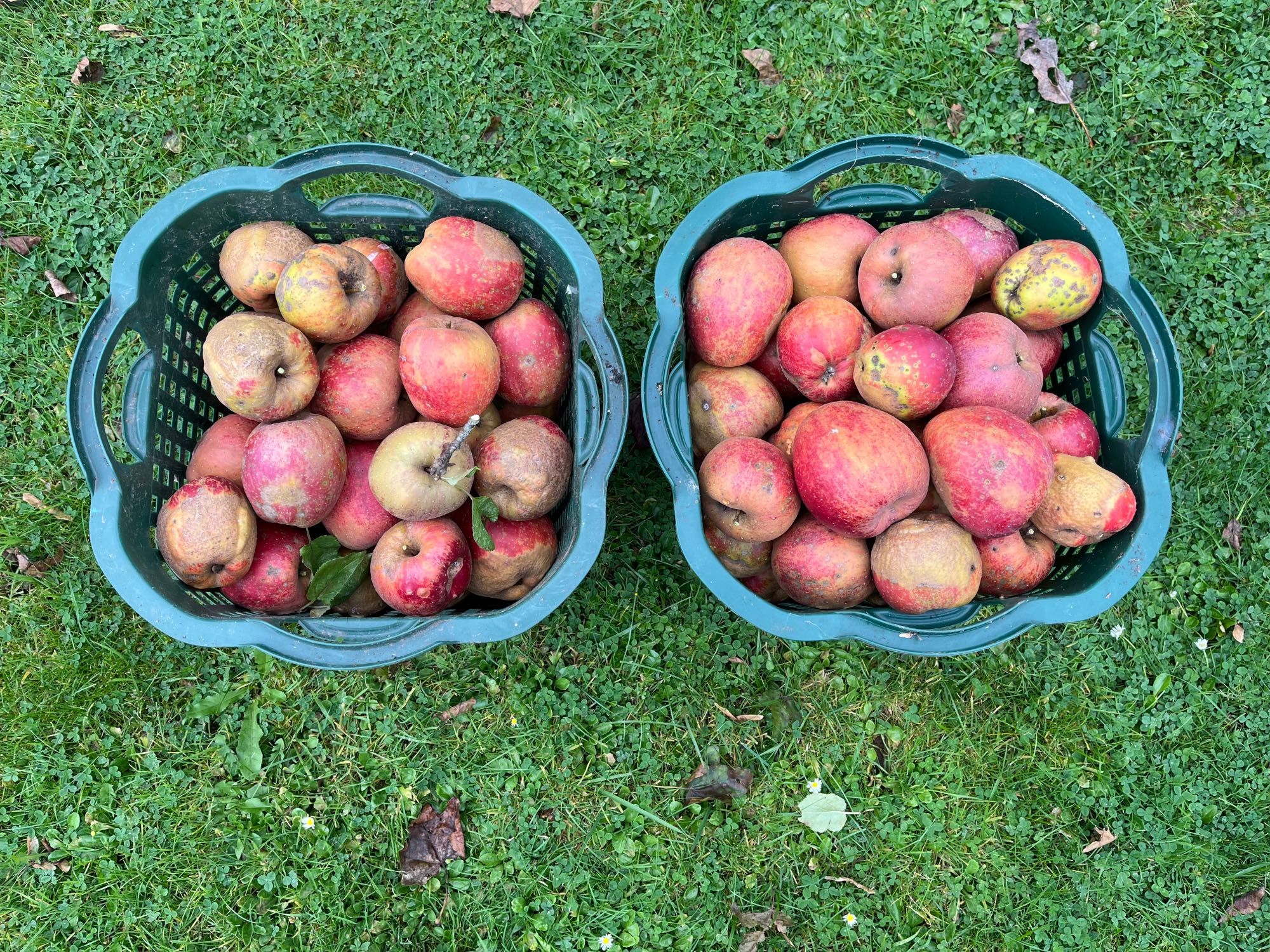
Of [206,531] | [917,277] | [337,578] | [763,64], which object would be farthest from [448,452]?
[763,64]

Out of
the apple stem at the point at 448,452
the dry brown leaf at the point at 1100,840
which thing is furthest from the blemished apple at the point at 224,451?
the dry brown leaf at the point at 1100,840

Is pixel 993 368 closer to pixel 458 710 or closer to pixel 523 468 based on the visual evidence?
pixel 523 468

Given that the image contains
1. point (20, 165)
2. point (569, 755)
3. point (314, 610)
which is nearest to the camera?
point (314, 610)

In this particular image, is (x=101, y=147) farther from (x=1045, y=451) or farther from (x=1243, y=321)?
(x=1243, y=321)

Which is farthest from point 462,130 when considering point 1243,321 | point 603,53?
point 1243,321

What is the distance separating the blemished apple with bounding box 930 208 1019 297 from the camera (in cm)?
268

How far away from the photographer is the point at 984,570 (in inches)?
102

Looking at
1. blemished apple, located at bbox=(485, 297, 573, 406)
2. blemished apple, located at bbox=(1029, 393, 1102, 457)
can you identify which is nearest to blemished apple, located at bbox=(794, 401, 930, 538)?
blemished apple, located at bbox=(1029, 393, 1102, 457)

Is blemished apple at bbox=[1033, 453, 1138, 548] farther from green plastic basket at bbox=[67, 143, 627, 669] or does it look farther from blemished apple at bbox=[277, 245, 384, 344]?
blemished apple at bbox=[277, 245, 384, 344]

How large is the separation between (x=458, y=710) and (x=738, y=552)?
1.33 metres

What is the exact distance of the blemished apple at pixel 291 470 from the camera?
2.30 meters

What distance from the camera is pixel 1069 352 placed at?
9.66 ft

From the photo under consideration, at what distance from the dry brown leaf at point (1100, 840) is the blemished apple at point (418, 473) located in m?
2.84

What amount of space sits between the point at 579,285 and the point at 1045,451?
1428 millimetres
